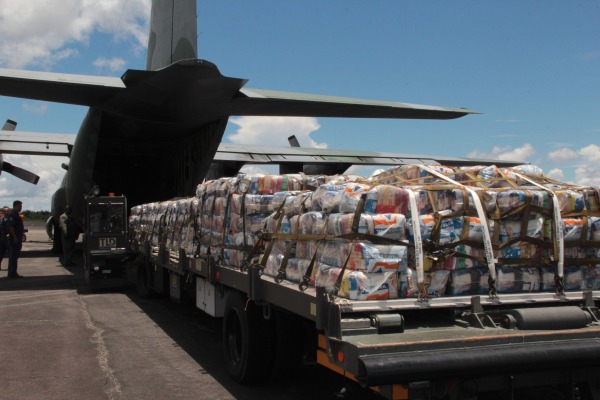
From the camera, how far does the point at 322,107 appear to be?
Result: 54.3 ft

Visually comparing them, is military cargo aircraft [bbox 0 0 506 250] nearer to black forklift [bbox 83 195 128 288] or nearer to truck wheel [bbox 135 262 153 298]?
black forklift [bbox 83 195 128 288]

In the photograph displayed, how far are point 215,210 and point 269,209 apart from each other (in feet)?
3.99

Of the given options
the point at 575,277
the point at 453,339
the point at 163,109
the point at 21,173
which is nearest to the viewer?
the point at 453,339

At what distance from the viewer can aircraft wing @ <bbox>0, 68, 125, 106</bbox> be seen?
42.3 feet

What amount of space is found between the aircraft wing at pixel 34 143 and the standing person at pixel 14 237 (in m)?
5.35

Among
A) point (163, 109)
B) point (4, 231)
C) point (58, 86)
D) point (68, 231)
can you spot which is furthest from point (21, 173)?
point (58, 86)

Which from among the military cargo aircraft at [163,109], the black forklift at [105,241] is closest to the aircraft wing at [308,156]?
the military cargo aircraft at [163,109]

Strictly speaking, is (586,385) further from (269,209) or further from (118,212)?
(118,212)

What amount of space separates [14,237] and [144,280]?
19.9 feet

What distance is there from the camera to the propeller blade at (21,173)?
23688mm

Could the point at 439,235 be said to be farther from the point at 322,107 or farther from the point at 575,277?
the point at 322,107

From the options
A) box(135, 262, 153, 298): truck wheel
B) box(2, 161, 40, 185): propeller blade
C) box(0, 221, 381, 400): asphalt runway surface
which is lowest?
box(0, 221, 381, 400): asphalt runway surface

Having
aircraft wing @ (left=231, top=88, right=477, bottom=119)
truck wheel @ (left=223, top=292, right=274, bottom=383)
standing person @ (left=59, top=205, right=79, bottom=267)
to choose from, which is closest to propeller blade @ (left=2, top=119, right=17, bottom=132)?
standing person @ (left=59, top=205, right=79, bottom=267)

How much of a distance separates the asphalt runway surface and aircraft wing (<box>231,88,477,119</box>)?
6422 millimetres
